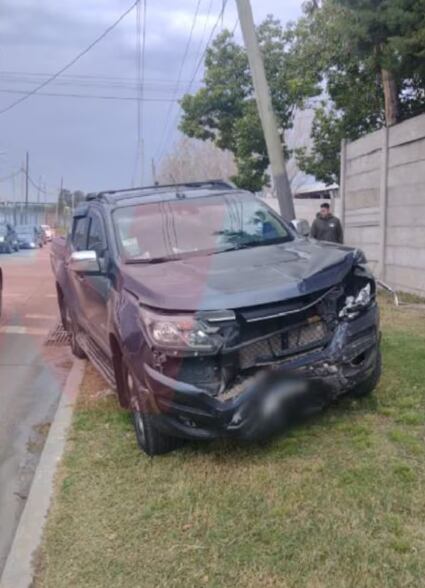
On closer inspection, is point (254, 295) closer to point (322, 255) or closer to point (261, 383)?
point (261, 383)

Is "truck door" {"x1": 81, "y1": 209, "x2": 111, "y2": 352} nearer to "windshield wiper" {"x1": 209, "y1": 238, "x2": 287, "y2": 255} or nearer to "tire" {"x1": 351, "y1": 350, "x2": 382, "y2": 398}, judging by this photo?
"windshield wiper" {"x1": 209, "y1": 238, "x2": 287, "y2": 255}

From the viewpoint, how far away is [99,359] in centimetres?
613

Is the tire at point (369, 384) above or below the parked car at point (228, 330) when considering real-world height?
below

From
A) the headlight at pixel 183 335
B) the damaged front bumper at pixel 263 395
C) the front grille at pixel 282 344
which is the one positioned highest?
the headlight at pixel 183 335

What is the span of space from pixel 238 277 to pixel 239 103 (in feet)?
60.0

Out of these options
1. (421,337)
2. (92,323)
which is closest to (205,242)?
(92,323)

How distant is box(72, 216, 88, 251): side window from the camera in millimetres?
6965

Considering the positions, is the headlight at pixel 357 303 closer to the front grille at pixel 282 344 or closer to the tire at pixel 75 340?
the front grille at pixel 282 344

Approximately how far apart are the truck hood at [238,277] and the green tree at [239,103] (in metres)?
15.4

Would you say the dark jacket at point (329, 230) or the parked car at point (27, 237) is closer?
the dark jacket at point (329, 230)

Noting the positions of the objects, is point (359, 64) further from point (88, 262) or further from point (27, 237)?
point (27, 237)

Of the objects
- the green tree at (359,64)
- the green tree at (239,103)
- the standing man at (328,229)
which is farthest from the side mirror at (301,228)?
the green tree at (239,103)

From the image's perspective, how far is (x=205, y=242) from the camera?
5.51m

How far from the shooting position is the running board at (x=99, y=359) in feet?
18.1
